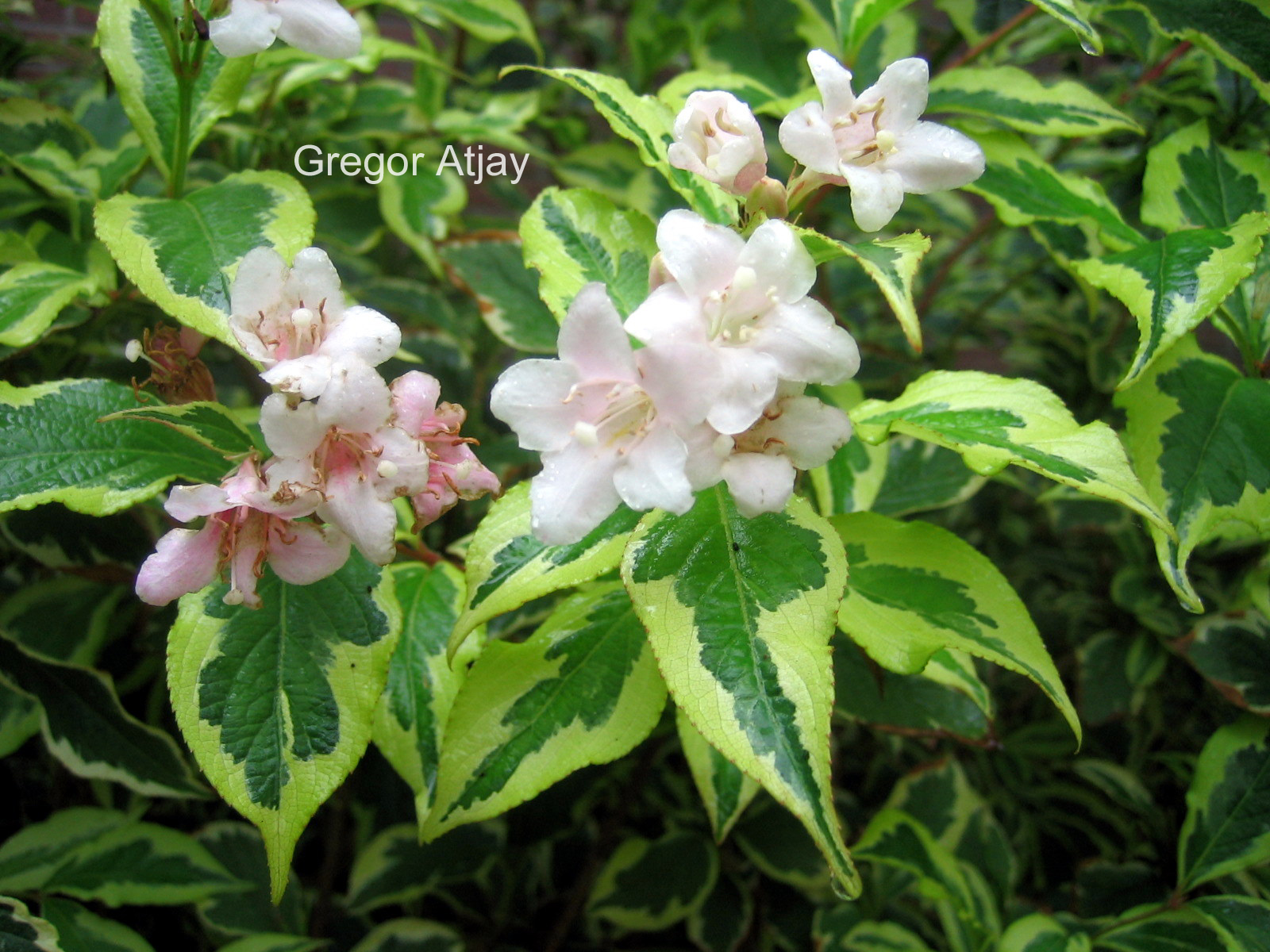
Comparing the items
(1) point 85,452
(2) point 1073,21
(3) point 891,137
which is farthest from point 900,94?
(1) point 85,452

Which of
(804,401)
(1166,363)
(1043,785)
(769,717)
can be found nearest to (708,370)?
(804,401)

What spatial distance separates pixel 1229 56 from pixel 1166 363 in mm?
340

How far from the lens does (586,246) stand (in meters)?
0.72

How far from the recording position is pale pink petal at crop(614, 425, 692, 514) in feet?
1.60

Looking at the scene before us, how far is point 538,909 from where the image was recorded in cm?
122

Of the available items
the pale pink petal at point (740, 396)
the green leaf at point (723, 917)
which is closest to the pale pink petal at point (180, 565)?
the pale pink petal at point (740, 396)

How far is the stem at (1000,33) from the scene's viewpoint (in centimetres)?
103

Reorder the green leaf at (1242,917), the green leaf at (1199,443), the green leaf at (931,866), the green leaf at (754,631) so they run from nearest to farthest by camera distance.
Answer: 1. the green leaf at (754,631)
2. the green leaf at (1199,443)
3. the green leaf at (1242,917)
4. the green leaf at (931,866)

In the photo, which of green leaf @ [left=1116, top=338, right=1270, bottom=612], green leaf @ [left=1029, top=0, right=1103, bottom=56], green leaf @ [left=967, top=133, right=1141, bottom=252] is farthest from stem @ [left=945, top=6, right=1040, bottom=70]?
green leaf @ [left=1116, top=338, right=1270, bottom=612]

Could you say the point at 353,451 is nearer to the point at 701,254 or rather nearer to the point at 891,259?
the point at 701,254

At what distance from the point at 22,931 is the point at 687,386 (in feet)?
2.34

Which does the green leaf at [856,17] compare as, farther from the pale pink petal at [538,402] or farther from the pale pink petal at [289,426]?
the pale pink petal at [289,426]

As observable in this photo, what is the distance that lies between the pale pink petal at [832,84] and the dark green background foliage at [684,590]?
131mm

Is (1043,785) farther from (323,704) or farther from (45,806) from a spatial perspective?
(45,806)
